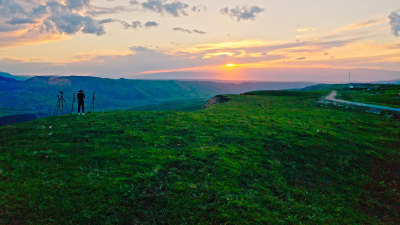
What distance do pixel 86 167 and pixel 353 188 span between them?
68.8ft

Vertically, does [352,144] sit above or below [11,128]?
below

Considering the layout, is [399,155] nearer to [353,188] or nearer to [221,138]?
[353,188]

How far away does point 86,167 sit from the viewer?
55.7 ft

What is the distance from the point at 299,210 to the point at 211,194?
551cm

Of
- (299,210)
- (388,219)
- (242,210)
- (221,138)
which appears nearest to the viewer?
(242,210)

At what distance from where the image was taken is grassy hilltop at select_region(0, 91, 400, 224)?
41.7 ft

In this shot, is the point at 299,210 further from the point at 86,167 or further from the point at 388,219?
the point at 86,167

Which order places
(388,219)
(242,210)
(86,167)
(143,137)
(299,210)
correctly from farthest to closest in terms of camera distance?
1. (143,137)
2. (86,167)
3. (388,219)
4. (299,210)
5. (242,210)

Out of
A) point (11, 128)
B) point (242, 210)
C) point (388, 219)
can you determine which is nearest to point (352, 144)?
point (388, 219)

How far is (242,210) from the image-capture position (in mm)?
13336

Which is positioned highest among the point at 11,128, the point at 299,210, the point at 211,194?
the point at 11,128

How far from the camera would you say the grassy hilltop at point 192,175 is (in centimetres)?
1271

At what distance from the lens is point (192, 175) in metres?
17.1

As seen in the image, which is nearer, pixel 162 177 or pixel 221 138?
pixel 162 177
